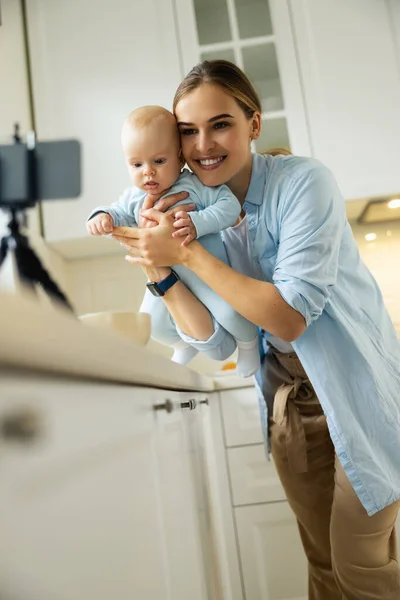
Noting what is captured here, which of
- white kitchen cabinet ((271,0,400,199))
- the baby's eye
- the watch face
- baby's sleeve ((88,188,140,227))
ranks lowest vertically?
the watch face

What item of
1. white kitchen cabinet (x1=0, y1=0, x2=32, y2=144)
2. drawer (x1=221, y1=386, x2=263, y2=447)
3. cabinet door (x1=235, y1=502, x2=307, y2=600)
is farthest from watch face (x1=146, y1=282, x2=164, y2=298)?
white kitchen cabinet (x1=0, y1=0, x2=32, y2=144)

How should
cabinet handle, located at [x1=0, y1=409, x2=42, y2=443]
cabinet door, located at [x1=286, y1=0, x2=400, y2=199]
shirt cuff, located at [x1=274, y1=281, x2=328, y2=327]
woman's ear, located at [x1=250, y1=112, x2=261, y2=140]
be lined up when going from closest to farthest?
cabinet handle, located at [x1=0, y1=409, x2=42, y2=443] → shirt cuff, located at [x1=274, y1=281, x2=328, y2=327] → woman's ear, located at [x1=250, y1=112, x2=261, y2=140] → cabinet door, located at [x1=286, y1=0, x2=400, y2=199]

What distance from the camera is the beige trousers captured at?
39.1 inches

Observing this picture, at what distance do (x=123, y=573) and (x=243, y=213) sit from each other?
0.85 meters

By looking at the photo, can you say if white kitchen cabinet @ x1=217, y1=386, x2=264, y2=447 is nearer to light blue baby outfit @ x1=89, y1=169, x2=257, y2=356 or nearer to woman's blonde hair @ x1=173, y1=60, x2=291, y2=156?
light blue baby outfit @ x1=89, y1=169, x2=257, y2=356

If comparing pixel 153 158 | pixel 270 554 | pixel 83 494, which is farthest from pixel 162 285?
pixel 270 554

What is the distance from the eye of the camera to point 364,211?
88.7 inches

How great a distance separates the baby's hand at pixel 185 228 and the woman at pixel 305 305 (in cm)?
1

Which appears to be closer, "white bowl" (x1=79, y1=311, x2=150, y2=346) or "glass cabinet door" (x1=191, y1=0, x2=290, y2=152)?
"white bowl" (x1=79, y1=311, x2=150, y2=346)

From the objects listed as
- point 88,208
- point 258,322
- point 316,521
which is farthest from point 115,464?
point 88,208

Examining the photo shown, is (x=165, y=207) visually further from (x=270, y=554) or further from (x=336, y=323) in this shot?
(x=270, y=554)

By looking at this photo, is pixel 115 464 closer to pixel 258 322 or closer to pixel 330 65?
pixel 258 322

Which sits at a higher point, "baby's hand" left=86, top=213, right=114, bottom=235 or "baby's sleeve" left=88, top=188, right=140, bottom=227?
"baby's sleeve" left=88, top=188, right=140, bottom=227

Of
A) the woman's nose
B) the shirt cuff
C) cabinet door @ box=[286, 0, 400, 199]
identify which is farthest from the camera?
cabinet door @ box=[286, 0, 400, 199]
